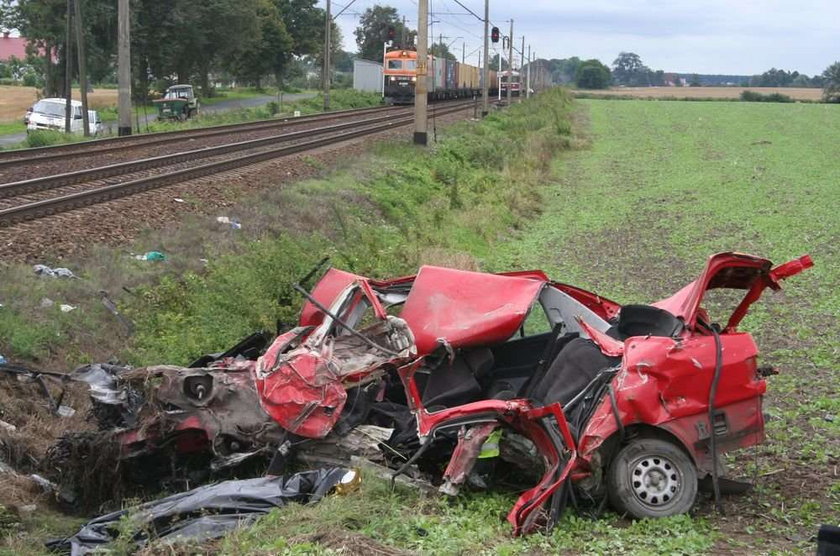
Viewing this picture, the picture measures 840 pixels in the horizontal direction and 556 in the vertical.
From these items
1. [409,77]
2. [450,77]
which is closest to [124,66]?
[409,77]

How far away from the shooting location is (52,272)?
10.7 meters

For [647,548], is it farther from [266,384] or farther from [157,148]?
[157,148]

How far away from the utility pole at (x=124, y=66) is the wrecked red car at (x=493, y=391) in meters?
23.0

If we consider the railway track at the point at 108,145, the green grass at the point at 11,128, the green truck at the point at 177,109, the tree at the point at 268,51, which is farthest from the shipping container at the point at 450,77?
the railway track at the point at 108,145

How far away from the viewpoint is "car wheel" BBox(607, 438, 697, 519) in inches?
249

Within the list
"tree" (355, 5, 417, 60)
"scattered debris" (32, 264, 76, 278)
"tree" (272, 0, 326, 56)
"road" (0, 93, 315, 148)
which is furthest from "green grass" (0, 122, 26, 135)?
"tree" (355, 5, 417, 60)

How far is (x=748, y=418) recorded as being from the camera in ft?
21.5

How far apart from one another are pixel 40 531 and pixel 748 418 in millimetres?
4693

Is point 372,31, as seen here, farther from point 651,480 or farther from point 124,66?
point 651,480

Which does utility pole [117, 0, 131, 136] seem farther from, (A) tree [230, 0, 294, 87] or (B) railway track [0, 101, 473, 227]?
(A) tree [230, 0, 294, 87]

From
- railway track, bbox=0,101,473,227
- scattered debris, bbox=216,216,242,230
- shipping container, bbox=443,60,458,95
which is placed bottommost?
scattered debris, bbox=216,216,242,230

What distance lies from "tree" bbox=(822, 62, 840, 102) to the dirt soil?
70.1m

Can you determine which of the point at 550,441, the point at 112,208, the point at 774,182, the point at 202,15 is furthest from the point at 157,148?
the point at 202,15

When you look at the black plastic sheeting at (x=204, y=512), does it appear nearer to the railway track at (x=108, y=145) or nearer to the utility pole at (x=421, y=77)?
the railway track at (x=108, y=145)
